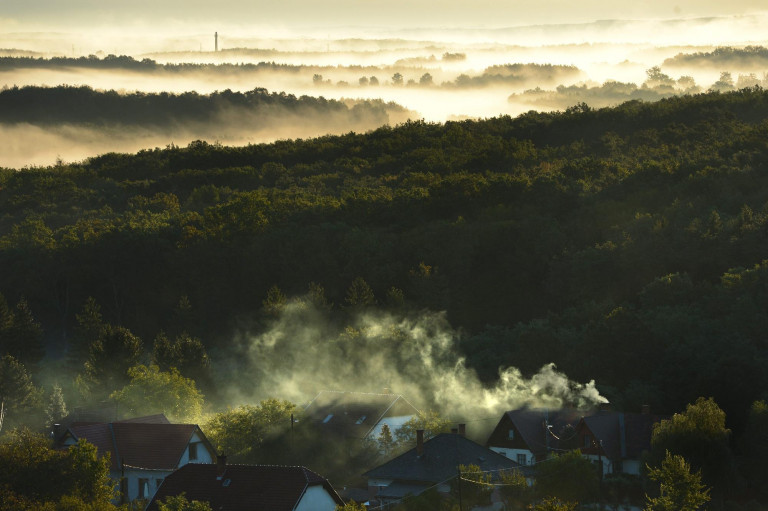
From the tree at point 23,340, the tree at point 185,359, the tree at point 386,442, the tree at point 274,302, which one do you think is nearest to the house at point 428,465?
the tree at point 386,442

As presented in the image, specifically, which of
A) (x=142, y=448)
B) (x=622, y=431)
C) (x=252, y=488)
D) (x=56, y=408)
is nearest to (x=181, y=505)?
(x=252, y=488)

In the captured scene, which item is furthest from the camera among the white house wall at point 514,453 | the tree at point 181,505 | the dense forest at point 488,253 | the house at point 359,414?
the dense forest at point 488,253

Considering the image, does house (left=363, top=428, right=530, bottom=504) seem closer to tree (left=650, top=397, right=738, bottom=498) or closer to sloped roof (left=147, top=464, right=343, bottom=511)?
tree (left=650, top=397, right=738, bottom=498)

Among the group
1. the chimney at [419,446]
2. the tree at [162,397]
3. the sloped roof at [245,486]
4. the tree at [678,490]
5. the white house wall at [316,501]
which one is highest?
the tree at [162,397]

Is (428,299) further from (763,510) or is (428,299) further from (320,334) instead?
(763,510)

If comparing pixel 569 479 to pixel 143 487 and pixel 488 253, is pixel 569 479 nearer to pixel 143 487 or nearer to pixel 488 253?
pixel 143 487

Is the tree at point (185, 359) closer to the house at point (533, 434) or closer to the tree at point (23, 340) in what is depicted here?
the tree at point (23, 340)
